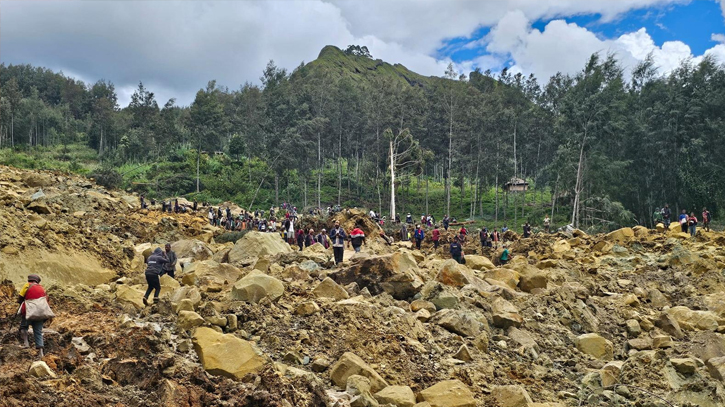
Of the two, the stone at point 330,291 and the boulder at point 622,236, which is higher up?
the boulder at point 622,236

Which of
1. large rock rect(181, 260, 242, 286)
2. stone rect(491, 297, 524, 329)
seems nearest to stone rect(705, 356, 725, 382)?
stone rect(491, 297, 524, 329)

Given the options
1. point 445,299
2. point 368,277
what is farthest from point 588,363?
point 368,277

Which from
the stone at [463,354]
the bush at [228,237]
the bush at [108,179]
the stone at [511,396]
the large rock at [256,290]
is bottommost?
the stone at [511,396]

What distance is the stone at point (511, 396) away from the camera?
6.45 meters

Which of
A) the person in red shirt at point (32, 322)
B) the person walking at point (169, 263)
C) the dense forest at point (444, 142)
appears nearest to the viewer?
the person in red shirt at point (32, 322)

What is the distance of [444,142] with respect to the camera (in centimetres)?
5144

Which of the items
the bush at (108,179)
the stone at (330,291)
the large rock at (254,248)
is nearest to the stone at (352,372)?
the stone at (330,291)

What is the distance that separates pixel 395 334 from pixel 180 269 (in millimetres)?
7981

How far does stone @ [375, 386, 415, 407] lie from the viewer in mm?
6012

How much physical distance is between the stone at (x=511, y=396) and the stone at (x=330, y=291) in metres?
3.58

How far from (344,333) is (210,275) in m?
4.73

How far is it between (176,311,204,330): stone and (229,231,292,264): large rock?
6.85 meters

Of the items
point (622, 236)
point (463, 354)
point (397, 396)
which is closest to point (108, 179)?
point (622, 236)

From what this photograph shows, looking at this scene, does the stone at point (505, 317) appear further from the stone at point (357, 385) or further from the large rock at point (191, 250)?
the large rock at point (191, 250)
